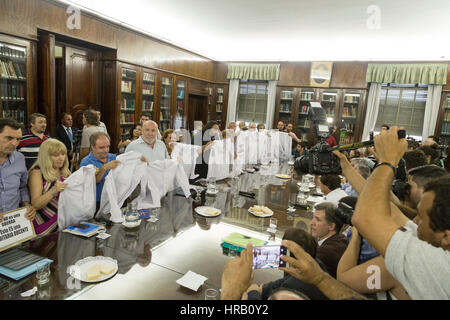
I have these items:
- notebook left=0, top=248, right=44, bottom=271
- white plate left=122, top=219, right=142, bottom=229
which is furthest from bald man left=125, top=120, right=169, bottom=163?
notebook left=0, top=248, right=44, bottom=271

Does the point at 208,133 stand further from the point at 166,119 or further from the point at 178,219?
the point at 166,119

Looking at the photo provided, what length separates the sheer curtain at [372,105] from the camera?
24.1 ft

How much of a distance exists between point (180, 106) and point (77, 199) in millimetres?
5917

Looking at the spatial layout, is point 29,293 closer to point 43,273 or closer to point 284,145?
point 43,273

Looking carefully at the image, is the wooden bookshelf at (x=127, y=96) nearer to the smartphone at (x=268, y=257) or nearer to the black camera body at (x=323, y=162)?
the smartphone at (x=268, y=257)

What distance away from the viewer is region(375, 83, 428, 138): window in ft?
24.0

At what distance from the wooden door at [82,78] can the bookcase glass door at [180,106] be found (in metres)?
2.24

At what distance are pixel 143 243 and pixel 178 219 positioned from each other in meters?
0.46

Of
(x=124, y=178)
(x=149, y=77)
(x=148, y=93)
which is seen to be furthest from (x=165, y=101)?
(x=124, y=178)

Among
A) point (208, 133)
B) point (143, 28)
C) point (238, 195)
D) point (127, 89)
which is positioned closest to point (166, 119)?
point (127, 89)

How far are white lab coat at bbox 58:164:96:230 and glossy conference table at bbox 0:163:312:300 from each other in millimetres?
201

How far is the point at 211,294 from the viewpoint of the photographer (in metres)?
1.29

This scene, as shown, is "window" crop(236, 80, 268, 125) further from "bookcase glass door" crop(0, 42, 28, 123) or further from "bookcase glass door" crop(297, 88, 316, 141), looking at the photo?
"bookcase glass door" crop(0, 42, 28, 123)
